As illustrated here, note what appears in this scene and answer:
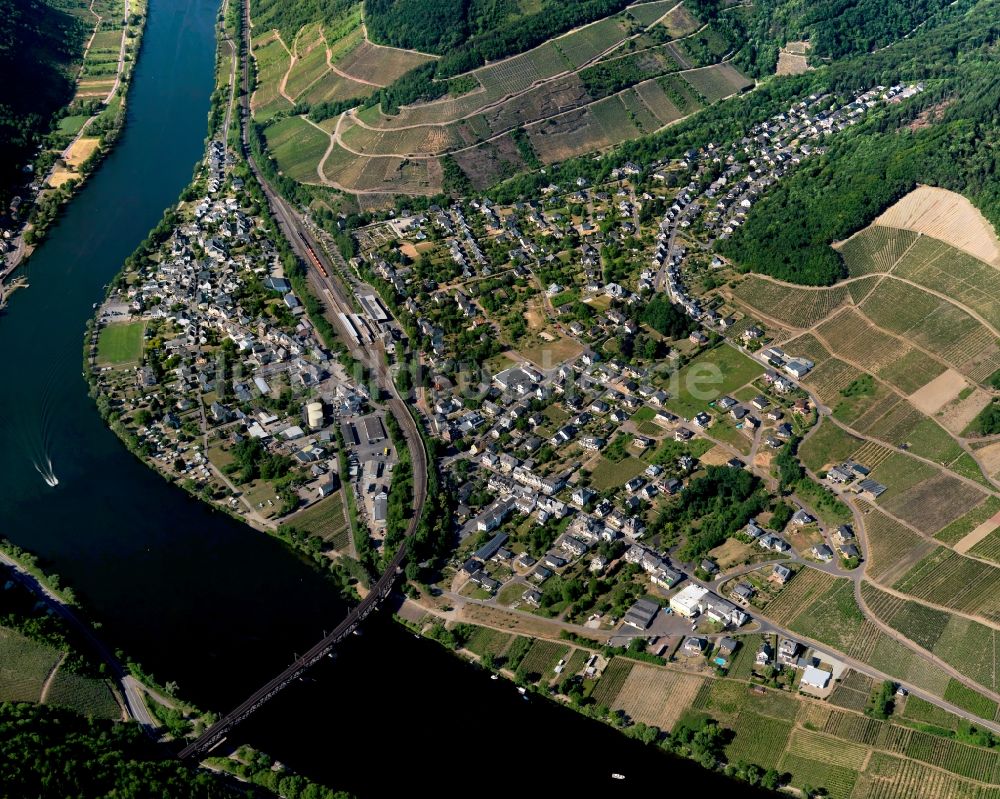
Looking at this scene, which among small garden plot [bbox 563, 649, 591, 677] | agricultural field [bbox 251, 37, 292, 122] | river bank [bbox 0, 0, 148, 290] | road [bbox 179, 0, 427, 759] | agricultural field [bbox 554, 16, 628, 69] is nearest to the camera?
road [bbox 179, 0, 427, 759]

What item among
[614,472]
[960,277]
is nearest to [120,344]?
[614,472]

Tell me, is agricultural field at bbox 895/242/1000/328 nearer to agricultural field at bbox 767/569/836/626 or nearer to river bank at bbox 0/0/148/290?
agricultural field at bbox 767/569/836/626

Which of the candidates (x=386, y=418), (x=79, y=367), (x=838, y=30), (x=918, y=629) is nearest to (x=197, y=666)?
(x=386, y=418)

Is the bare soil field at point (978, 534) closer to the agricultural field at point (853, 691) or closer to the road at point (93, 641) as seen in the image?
the agricultural field at point (853, 691)

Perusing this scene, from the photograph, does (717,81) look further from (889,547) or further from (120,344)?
(120,344)

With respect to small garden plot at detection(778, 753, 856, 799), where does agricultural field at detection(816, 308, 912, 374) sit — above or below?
above

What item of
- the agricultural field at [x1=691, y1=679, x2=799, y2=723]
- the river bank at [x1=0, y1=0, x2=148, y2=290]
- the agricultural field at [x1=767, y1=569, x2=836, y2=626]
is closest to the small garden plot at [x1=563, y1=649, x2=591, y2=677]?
the agricultural field at [x1=691, y1=679, x2=799, y2=723]
